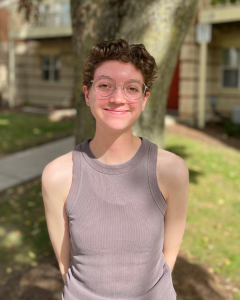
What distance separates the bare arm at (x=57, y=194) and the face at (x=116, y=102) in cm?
31

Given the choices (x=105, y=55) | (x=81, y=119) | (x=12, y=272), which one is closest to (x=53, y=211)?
(x=105, y=55)

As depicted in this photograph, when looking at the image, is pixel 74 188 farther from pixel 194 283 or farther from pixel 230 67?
pixel 230 67

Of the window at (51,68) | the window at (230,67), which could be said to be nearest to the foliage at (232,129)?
the window at (230,67)

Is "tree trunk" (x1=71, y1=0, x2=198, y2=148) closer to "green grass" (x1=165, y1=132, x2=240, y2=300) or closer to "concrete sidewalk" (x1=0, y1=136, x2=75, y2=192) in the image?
"green grass" (x1=165, y1=132, x2=240, y2=300)

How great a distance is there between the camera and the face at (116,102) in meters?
1.60

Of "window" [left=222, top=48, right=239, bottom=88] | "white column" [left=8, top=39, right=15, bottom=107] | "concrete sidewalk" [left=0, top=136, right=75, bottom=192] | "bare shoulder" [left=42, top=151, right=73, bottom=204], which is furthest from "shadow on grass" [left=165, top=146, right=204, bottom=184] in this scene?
"white column" [left=8, top=39, right=15, bottom=107]

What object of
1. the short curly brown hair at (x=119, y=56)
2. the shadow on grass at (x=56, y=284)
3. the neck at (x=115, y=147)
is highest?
the short curly brown hair at (x=119, y=56)

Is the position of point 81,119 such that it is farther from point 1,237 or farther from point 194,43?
point 194,43

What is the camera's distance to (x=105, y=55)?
5.21ft

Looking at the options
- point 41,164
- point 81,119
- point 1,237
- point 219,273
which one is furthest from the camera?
point 41,164

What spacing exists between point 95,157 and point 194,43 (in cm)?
1130

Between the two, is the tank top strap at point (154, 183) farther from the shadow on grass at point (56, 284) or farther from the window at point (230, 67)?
the window at point (230, 67)

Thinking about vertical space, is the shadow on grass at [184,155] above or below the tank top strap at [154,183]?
below

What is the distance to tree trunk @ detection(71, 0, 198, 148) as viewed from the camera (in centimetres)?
300
